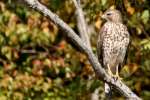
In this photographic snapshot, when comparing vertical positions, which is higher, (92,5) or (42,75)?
(42,75)

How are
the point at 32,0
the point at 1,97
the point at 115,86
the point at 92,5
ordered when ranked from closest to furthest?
the point at 32,0 < the point at 115,86 < the point at 92,5 < the point at 1,97

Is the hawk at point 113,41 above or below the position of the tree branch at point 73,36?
above

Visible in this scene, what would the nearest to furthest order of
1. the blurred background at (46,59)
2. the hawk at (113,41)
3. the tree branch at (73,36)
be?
1. the tree branch at (73,36)
2. the hawk at (113,41)
3. the blurred background at (46,59)

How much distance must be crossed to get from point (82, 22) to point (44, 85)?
329 cm

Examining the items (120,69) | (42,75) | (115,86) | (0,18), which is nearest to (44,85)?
(42,75)

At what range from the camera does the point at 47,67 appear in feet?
36.5

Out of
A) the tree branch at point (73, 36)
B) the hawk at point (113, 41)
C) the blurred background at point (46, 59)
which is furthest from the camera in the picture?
the blurred background at point (46, 59)

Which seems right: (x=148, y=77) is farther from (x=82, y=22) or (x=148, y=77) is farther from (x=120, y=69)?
(x=82, y=22)

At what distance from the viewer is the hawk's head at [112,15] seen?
7.91 m

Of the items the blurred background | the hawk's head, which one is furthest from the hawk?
the blurred background

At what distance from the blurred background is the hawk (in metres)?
1.88

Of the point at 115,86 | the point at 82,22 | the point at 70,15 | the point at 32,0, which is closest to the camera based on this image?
the point at 32,0

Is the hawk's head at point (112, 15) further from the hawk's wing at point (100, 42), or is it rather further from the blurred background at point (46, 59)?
the blurred background at point (46, 59)

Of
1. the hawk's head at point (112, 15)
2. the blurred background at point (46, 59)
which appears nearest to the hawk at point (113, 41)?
the hawk's head at point (112, 15)
